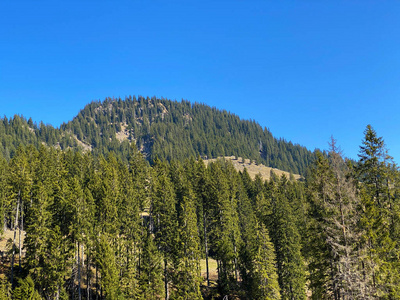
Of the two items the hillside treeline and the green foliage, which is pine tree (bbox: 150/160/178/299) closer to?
the hillside treeline

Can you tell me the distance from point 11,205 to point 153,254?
21.6 metres

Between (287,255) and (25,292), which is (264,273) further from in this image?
(25,292)

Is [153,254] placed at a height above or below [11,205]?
below

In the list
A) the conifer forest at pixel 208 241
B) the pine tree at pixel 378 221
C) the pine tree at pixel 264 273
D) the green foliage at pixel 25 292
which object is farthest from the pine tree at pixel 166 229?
the pine tree at pixel 378 221

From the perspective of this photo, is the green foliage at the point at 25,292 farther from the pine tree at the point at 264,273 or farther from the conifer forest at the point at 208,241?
the pine tree at the point at 264,273

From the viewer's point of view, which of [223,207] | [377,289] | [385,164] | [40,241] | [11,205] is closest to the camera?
[377,289]

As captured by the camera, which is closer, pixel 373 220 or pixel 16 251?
pixel 373 220

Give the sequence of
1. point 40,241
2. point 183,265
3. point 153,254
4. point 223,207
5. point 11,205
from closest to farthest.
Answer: point 40,241 < point 183,265 < point 153,254 < point 11,205 < point 223,207

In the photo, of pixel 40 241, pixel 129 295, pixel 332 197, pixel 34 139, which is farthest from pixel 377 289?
pixel 34 139

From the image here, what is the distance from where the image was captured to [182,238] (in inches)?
1282

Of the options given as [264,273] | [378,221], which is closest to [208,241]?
[264,273]

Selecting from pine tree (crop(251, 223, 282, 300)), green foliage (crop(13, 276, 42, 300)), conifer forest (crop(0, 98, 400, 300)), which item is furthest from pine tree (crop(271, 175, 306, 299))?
green foliage (crop(13, 276, 42, 300))

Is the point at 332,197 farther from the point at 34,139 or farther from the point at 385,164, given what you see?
the point at 34,139

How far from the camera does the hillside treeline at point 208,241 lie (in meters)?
18.7
